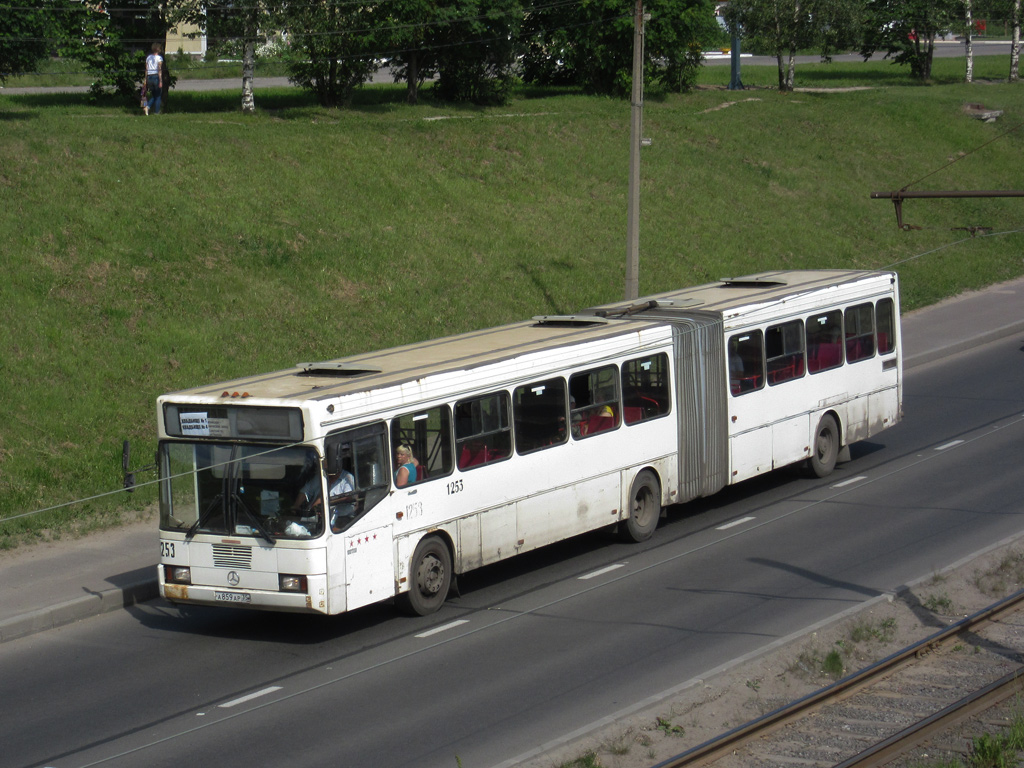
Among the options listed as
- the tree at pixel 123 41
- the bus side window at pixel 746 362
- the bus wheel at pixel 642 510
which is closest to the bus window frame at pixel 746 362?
the bus side window at pixel 746 362

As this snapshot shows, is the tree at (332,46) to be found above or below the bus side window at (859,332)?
above

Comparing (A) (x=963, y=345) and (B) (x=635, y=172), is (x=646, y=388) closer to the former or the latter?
(B) (x=635, y=172)

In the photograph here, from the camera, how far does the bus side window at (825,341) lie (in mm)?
17938

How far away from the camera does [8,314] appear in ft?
62.7

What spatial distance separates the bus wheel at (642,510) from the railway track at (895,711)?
4.75m

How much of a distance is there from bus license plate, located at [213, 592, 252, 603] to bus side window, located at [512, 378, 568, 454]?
339 centimetres

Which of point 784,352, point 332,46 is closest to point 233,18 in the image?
point 332,46

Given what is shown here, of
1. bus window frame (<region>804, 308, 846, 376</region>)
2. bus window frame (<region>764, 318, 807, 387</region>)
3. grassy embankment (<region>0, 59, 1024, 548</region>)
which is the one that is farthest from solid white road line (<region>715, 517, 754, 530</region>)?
grassy embankment (<region>0, 59, 1024, 548</region>)

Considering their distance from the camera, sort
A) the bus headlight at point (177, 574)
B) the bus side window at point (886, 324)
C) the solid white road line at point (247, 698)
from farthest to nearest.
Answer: the bus side window at point (886, 324) < the bus headlight at point (177, 574) < the solid white road line at point (247, 698)

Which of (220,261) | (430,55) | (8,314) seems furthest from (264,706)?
(430,55)

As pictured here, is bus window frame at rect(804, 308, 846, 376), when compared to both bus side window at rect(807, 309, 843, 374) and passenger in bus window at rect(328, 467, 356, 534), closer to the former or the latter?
bus side window at rect(807, 309, 843, 374)

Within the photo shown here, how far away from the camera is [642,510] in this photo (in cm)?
1535

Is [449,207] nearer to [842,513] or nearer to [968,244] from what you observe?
[842,513]

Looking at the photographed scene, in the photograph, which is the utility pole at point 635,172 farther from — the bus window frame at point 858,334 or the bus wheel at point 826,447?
the bus wheel at point 826,447
